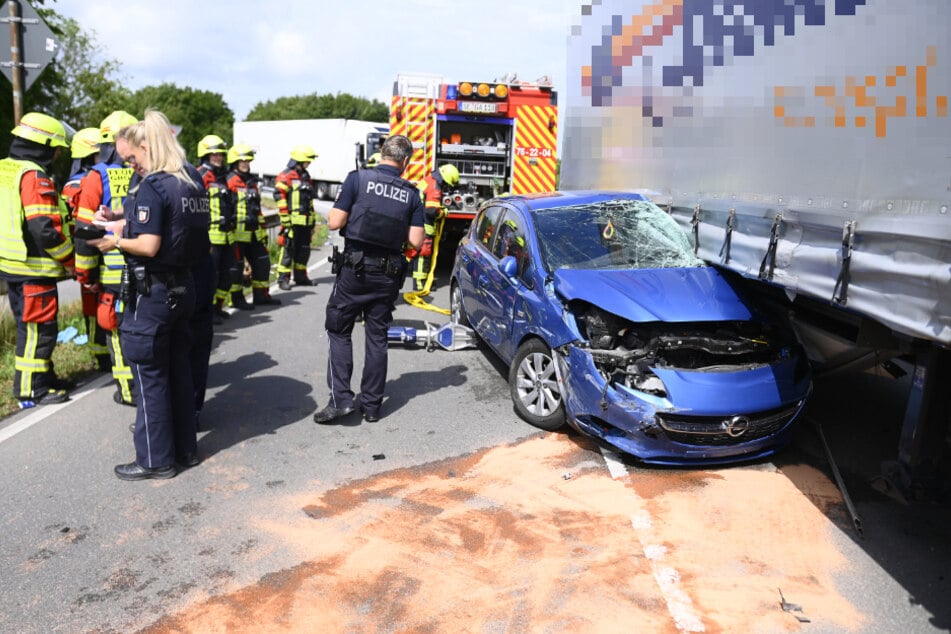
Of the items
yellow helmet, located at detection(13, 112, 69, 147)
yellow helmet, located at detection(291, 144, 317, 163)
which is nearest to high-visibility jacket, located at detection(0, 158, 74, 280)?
yellow helmet, located at detection(13, 112, 69, 147)

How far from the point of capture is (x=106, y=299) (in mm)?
5816

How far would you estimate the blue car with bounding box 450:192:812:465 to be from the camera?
465 cm

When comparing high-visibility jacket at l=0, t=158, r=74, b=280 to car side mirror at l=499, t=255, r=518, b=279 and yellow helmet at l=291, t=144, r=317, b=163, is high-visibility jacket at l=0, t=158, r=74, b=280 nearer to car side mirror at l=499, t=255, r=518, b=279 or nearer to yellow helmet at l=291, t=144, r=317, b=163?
car side mirror at l=499, t=255, r=518, b=279

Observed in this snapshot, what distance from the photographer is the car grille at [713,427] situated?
15.1 feet

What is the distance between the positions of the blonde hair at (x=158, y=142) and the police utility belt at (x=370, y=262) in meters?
1.33

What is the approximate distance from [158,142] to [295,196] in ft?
22.2

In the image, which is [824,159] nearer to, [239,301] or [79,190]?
[79,190]

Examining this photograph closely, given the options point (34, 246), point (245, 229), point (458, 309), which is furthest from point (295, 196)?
point (34, 246)

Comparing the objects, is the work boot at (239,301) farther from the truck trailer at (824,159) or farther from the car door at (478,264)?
the truck trailer at (824,159)

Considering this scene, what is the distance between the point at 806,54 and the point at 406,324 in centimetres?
601

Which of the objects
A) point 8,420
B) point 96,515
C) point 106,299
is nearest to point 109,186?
point 106,299

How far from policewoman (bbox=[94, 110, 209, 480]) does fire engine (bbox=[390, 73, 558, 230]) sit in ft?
24.8

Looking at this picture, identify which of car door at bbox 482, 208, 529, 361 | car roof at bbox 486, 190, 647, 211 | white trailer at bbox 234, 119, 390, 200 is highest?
white trailer at bbox 234, 119, 390, 200

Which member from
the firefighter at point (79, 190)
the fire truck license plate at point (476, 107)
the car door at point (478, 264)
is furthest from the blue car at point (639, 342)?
the fire truck license plate at point (476, 107)
